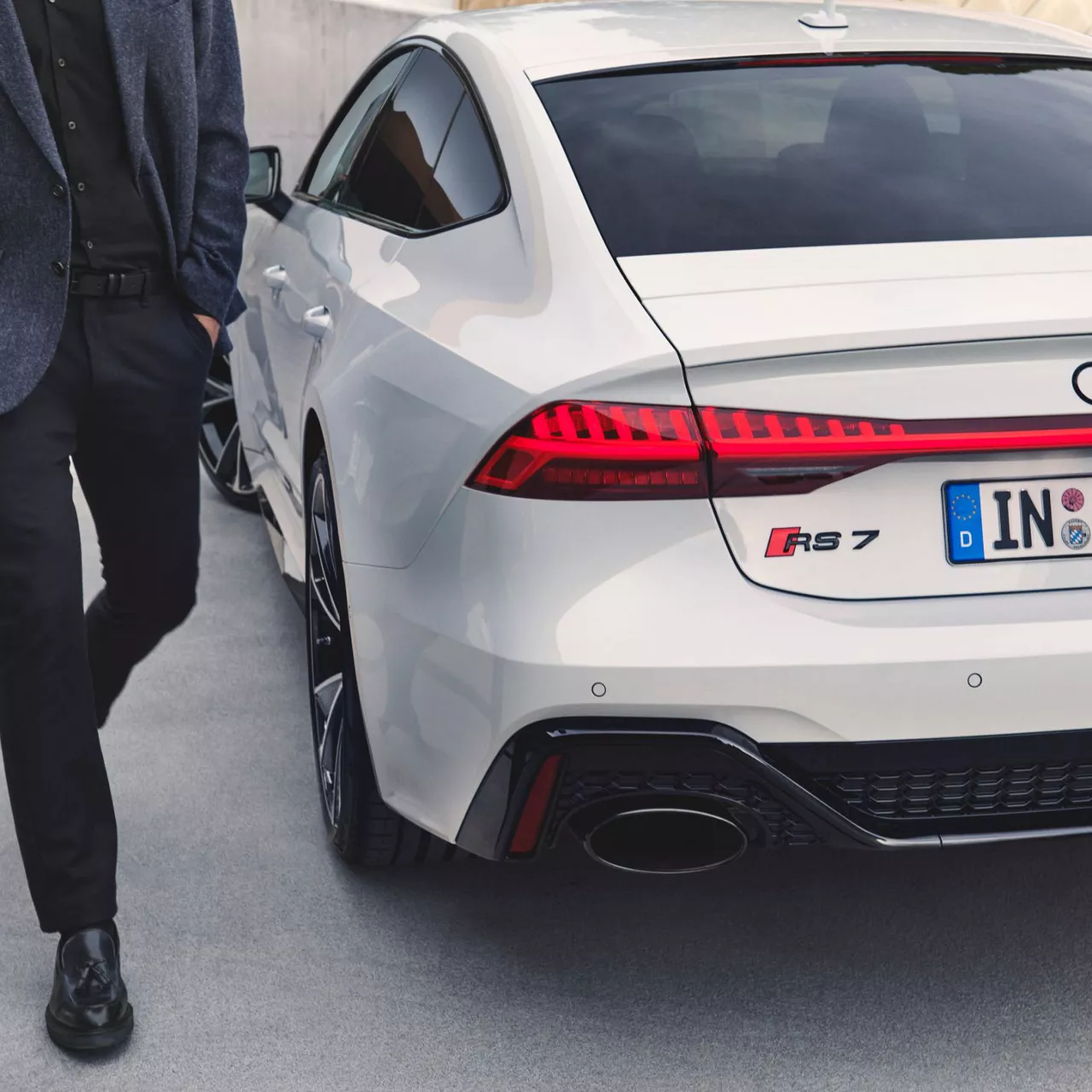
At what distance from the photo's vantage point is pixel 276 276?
3998 mm

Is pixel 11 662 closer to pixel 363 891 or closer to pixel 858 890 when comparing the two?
pixel 363 891

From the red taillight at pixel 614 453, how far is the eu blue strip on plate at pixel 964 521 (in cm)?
34

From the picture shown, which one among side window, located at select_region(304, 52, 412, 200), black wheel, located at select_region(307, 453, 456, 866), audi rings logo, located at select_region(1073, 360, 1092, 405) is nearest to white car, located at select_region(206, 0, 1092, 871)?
audi rings logo, located at select_region(1073, 360, 1092, 405)

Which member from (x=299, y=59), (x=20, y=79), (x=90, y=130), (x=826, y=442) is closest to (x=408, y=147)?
(x=90, y=130)

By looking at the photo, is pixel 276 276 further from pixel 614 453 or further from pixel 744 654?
pixel 744 654

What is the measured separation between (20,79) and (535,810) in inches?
52.6

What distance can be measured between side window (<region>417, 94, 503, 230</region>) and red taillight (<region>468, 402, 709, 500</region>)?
0.70 m

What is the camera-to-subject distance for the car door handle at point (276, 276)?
3.95m

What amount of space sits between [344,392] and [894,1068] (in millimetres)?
1452

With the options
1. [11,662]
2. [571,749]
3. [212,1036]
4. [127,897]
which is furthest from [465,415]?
[127,897]

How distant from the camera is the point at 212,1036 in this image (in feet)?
8.91

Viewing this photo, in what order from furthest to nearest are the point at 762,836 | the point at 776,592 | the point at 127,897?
the point at 127,897, the point at 762,836, the point at 776,592

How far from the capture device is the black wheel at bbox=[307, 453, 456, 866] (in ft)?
9.98

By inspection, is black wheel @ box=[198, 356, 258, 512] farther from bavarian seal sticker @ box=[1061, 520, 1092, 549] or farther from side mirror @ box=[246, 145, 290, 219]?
bavarian seal sticker @ box=[1061, 520, 1092, 549]
